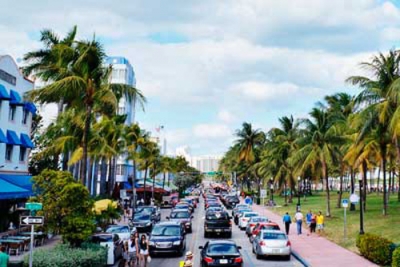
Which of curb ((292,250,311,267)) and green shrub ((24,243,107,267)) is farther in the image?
curb ((292,250,311,267))

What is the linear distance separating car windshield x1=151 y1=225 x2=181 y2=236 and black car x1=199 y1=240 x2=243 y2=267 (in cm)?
550

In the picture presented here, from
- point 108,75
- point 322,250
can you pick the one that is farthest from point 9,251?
point 322,250

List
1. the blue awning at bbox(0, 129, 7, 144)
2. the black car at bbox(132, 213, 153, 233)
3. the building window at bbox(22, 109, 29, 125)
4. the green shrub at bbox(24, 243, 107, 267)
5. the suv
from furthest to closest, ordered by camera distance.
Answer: the building window at bbox(22, 109, 29, 125) → the black car at bbox(132, 213, 153, 233) → the suv → the blue awning at bbox(0, 129, 7, 144) → the green shrub at bbox(24, 243, 107, 267)

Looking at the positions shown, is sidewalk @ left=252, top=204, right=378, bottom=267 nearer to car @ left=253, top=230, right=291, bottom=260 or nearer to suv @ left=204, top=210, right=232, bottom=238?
car @ left=253, top=230, right=291, bottom=260

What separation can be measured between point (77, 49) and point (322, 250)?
16.7 meters

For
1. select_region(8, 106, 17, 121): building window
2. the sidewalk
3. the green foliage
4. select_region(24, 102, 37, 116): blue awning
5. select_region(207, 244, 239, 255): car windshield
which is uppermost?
select_region(24, 102, 37, 116): blue awning

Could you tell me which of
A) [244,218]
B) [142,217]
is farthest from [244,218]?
[142,217]

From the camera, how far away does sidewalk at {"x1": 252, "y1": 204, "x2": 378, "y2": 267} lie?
2112cm

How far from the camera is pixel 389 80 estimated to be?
106 ft

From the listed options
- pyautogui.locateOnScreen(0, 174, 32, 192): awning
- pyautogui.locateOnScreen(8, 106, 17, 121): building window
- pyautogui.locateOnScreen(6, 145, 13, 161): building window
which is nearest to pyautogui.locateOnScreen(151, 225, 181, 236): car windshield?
pyautogui.locateOnScreen(0, 174, 32, 192): awning

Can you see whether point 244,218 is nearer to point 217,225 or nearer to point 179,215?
point 179,215

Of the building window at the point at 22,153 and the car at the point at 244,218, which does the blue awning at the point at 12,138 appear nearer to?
the building window at the point at 22,153

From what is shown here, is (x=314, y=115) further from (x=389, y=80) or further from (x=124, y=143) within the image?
(x=124, y=143)

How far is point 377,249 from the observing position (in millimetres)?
20609
